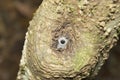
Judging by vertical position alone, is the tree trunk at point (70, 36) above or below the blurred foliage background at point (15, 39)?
below

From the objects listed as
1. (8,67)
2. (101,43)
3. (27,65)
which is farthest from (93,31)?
(8,67)

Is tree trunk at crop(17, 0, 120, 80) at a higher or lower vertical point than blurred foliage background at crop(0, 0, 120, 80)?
lower

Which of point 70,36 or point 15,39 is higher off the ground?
point 15,39

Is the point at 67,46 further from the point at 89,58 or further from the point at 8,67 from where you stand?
the point at 8,67

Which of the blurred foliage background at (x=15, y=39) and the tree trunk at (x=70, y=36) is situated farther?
the blurred foliage background at (x=15, y=39)

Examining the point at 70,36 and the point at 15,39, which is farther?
the point at 15,39
